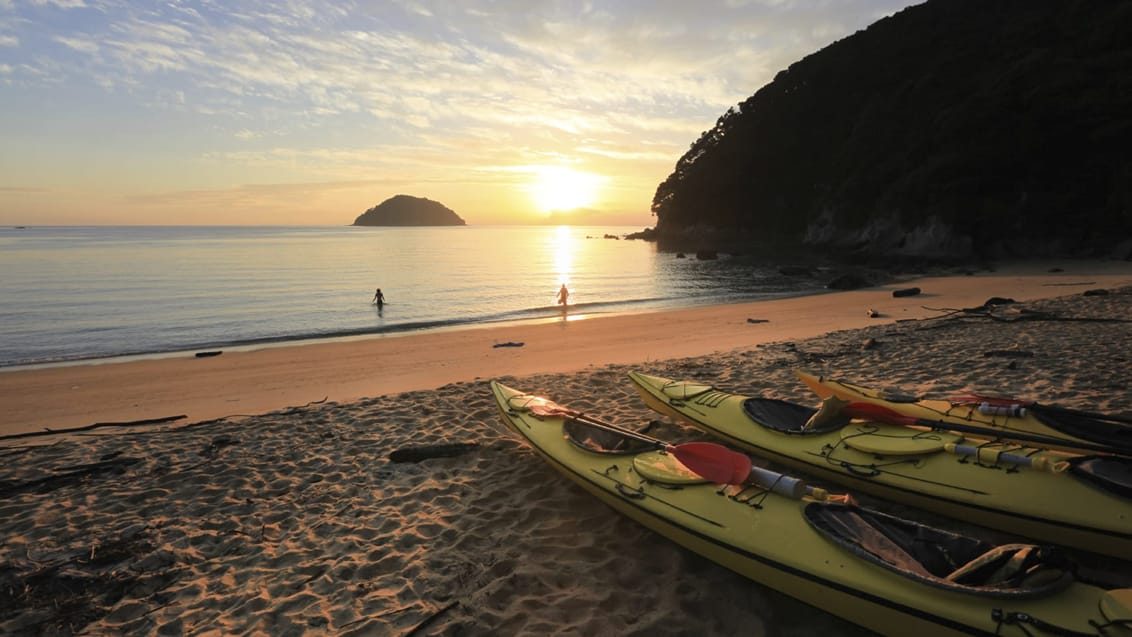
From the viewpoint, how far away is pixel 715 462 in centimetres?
464

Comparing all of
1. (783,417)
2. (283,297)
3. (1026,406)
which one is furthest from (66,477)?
(283,297)

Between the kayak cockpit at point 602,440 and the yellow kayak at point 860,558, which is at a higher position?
the yellow kayak at point 860,558

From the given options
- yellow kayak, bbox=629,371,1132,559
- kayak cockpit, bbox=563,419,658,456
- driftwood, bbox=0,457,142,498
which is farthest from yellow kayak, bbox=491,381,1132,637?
driftwood, bbox=0,457,142,498

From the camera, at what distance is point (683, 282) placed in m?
34.8

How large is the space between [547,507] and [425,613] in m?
1.67

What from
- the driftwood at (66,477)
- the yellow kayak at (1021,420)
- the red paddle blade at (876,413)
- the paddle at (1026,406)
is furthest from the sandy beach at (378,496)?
the paddle at (1026,406)

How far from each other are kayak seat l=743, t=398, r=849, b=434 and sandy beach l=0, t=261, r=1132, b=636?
3.28ft

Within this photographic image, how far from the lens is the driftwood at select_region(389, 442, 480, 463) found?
6583mm

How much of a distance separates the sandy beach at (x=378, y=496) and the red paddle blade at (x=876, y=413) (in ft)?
3.83

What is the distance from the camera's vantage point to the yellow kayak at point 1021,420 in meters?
4.97

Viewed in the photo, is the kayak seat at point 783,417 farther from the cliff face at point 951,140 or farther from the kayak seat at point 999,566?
the cliff face at point 951,140

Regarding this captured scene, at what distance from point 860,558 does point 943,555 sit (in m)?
0.56

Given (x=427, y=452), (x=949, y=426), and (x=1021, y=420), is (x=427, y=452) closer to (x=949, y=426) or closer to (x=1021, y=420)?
(x=949, y=426)

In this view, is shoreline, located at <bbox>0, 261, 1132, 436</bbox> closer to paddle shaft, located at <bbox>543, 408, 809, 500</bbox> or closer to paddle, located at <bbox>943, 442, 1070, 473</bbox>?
paddle shaft, located at <bbox>543, 408, 809, 500</bbox>
